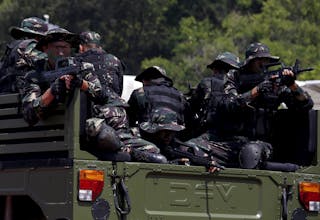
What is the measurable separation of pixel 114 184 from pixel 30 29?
2.08 m

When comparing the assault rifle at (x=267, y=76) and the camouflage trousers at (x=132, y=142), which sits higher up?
the assault rifle at (x=267, y=76)

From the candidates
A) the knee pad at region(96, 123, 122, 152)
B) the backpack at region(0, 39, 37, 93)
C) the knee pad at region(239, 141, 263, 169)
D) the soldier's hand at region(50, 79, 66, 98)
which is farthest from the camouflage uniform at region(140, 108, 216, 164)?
the soldier's hand at region(50, 79, 66, 98)

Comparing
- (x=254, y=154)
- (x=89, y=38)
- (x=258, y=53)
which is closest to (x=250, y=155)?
(x=254, y=154)

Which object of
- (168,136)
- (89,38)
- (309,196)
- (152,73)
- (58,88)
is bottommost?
(309,196)

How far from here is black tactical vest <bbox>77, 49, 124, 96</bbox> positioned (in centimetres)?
899

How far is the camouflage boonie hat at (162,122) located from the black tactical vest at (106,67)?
392 millimetres

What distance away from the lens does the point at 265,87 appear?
8.91 metres

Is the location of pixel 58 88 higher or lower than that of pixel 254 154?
higher

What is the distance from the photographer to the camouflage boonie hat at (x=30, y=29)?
945 centimetres

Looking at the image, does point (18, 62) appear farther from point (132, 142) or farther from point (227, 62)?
point (227, 62)

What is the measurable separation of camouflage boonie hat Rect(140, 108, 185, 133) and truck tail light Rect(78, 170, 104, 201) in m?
1.00

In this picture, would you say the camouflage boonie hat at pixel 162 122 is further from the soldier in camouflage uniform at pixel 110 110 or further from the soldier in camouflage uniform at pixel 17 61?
the soldier in camouflage uniform at pixel 17 61

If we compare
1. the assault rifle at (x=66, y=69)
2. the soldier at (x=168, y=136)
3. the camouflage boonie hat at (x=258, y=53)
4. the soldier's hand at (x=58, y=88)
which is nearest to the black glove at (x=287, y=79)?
the camouflage boonie hat at (x=258, y=53)

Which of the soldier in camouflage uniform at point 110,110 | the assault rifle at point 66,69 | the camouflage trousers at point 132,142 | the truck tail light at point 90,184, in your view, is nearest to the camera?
the truck tail light at point 90,184
